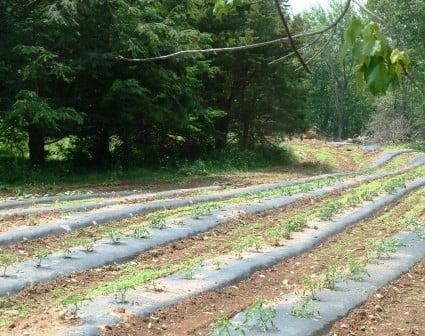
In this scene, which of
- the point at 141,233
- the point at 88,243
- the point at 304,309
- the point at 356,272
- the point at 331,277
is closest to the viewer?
the point at 304,309

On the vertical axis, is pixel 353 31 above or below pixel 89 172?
above

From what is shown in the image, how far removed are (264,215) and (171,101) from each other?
8.01m

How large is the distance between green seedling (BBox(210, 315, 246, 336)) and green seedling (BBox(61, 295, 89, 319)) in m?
1.11

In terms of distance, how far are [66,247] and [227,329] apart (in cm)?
321

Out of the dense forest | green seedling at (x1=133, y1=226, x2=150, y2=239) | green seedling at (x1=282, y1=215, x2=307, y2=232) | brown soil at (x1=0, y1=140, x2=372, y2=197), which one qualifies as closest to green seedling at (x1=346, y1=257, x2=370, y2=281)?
green seedling at (x1=282, y1=215, x2=307, y2=232)

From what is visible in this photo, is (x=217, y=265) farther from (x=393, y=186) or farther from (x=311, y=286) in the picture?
(x=393, y=186)

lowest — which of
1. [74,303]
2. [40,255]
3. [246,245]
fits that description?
[246,245]

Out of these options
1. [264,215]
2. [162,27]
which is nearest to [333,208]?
[264,215]

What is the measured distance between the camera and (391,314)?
19.3ft

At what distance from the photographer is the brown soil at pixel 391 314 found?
5359 mm

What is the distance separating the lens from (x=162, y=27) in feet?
54.7

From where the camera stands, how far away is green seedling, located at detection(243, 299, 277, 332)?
16.3 feet

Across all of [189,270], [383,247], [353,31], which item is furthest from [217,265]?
[353,31]

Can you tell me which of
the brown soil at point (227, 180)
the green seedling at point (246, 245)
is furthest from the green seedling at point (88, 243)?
the brown soil at point (227, 180)
